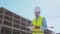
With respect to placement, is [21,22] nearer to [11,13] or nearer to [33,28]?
[11,13]

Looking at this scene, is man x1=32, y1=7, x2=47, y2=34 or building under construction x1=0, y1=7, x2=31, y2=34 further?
building under construction x1=0, y1=7, x2=31, y2=34

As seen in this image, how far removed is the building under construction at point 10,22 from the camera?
231 ft

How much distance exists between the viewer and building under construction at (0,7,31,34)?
70300mm

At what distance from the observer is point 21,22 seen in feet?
293

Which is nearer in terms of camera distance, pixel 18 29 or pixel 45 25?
pixel 45 25

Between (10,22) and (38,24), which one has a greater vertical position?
(10,22)

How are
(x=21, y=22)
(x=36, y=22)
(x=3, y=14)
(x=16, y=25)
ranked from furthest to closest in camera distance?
1. (x=21, y=22)
2. (x=16, y=25)
3. (x=3, y=14)
4. (x=36, y=22)

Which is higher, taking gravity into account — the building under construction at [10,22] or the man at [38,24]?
the building under construction at [10,22]

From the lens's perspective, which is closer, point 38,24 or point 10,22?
point 38,24

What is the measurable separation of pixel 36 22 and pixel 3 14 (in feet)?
225

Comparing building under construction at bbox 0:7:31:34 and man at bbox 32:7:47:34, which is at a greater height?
building under construction at bbox 0:7:31:34

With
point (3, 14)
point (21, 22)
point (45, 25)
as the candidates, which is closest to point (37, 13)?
point (45, 25)

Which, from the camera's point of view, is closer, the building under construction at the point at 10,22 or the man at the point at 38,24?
the man at the point at 38,24

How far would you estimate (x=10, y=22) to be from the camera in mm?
76188
